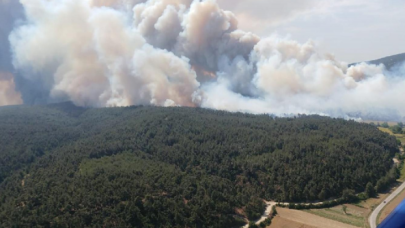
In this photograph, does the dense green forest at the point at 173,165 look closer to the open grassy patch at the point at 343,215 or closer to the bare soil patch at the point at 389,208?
the open grassy patch at the point at 343,215

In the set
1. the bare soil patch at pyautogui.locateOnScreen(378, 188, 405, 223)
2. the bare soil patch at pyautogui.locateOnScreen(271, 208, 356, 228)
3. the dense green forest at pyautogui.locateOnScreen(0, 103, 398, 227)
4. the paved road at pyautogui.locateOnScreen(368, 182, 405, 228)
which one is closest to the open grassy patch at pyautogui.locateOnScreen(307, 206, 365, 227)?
the paved road at pyautogui.locateOnScreen(368, 182, 405, 228)

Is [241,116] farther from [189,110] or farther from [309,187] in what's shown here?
[309,187]

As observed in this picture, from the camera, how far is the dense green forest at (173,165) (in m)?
51.8

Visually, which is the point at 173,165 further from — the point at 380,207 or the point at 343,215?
the point at 380,207

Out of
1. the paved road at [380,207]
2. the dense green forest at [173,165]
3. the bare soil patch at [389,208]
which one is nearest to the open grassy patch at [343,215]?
the paved road at [380,207]

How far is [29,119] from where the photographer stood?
359 feet

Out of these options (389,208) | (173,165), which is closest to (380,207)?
(389,208)

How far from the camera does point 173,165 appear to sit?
70.5 m

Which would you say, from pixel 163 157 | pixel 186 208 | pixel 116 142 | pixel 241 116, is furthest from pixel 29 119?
pixel 186 208

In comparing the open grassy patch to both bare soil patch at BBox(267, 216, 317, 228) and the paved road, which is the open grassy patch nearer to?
the paved road

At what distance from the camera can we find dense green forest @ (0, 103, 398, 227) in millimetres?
51844

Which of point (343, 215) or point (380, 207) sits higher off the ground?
point (380, 207)

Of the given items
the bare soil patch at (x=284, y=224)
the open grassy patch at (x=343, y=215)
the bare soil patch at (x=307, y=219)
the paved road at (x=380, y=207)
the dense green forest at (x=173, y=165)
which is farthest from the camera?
the open grassy patch at (x=343, y=215)

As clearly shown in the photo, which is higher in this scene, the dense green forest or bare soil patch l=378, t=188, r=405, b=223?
the dense green forest
